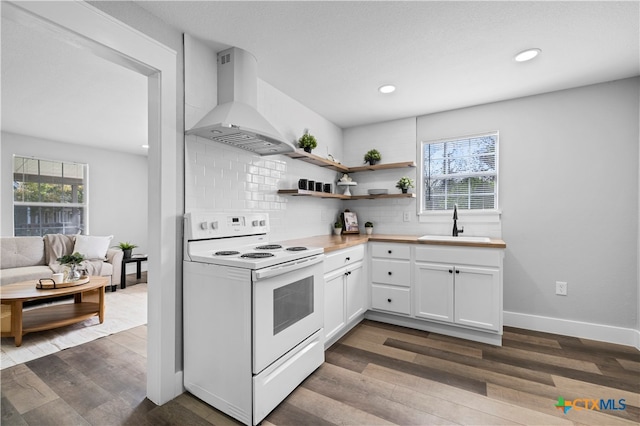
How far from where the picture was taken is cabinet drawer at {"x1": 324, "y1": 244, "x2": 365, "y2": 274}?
2486mm

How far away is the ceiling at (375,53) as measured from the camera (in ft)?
5.87

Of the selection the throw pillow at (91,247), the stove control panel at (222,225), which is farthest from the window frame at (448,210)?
the throw pillow at (91,247)

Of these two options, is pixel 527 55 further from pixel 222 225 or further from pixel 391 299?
pixel 222 225

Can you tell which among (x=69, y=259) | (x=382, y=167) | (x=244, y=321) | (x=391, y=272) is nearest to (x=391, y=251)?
(x=391, y=272)

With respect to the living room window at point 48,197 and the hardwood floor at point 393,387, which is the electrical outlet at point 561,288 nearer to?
the hardwood floor at point 393,387

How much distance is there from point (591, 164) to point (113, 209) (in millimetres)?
7411

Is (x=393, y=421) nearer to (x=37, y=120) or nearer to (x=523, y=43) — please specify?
(x=523, y=43)

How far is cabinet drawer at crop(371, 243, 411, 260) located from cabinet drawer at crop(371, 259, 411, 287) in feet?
0.18

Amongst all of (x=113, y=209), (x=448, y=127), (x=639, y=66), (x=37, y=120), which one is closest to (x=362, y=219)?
(x=448, y=127)

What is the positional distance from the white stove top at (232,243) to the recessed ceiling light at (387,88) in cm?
170

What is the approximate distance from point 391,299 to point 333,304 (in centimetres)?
85

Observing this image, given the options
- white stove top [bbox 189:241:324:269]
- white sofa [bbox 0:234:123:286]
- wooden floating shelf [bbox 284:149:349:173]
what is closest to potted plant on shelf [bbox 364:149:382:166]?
wooden floating shelf [bbox 284:149:349:173]

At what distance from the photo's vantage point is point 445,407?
5.89 feet

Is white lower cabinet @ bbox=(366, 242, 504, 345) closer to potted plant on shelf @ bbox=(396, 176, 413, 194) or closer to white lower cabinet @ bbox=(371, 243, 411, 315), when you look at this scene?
white lower cabinet @ bbox=(371, 243, 411, 315)
